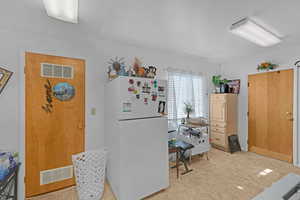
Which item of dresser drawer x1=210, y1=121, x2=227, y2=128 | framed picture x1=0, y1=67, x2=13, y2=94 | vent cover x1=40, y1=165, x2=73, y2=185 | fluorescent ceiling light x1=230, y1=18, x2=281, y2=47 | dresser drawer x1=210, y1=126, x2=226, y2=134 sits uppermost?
fluorescent ceiling light x1=230, y1=18, x2=281, y2=47

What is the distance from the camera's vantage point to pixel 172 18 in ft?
5.99

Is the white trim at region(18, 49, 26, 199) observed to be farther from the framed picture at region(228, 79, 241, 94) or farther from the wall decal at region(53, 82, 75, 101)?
the framed picture at region(228, 79, 241, 94)

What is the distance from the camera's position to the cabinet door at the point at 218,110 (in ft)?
11.9

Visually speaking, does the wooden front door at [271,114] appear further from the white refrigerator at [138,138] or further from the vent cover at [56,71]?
the vent cover at [56,71]

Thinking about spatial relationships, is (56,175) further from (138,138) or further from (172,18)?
(172,18)

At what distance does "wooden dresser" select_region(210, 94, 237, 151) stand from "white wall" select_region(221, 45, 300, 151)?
196mm

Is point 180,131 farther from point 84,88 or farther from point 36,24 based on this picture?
point 36,24

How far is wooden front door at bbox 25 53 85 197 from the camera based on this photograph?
2.03 meters

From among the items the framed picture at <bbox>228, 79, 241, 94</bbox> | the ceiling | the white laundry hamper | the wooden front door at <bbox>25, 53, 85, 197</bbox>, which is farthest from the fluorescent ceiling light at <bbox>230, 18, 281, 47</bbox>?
the white laundry hamper

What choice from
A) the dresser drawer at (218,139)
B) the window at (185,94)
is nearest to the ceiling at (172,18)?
the window at (185,94)

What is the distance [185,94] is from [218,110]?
1024 millimetres

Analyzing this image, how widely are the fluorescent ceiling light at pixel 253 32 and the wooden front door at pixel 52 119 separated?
2.44 m

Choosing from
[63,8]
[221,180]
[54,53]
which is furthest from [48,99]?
[221,180]

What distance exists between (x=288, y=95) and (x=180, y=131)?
2.39m
